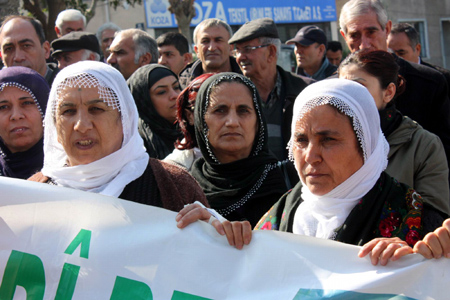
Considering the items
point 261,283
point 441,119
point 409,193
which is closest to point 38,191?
point 261,283

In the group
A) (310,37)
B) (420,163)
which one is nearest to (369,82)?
(420,163)

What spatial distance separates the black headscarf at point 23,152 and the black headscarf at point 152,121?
98 cm

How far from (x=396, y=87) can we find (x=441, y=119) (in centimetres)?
67

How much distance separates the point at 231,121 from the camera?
3.47 metres

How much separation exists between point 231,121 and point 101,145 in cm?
88

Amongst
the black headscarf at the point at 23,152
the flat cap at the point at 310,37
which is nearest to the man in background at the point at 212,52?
the flat cap at the point at 310,37

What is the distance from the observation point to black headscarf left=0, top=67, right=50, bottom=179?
3.56 metres

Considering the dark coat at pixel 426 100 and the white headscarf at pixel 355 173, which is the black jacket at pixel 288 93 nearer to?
the dark coat at pixel 426 100

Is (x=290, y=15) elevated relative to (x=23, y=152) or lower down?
lower down

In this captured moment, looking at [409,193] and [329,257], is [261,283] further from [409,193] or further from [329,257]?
[409,193]

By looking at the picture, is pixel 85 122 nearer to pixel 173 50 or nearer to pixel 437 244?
pixel 437 244

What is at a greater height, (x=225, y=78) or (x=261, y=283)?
(x=225, y=78)

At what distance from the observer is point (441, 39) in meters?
26.9

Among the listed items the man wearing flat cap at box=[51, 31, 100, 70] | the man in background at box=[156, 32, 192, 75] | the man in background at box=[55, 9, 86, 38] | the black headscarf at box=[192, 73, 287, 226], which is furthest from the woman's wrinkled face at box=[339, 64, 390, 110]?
the man in background at box=[55, 9, 86, 38]
